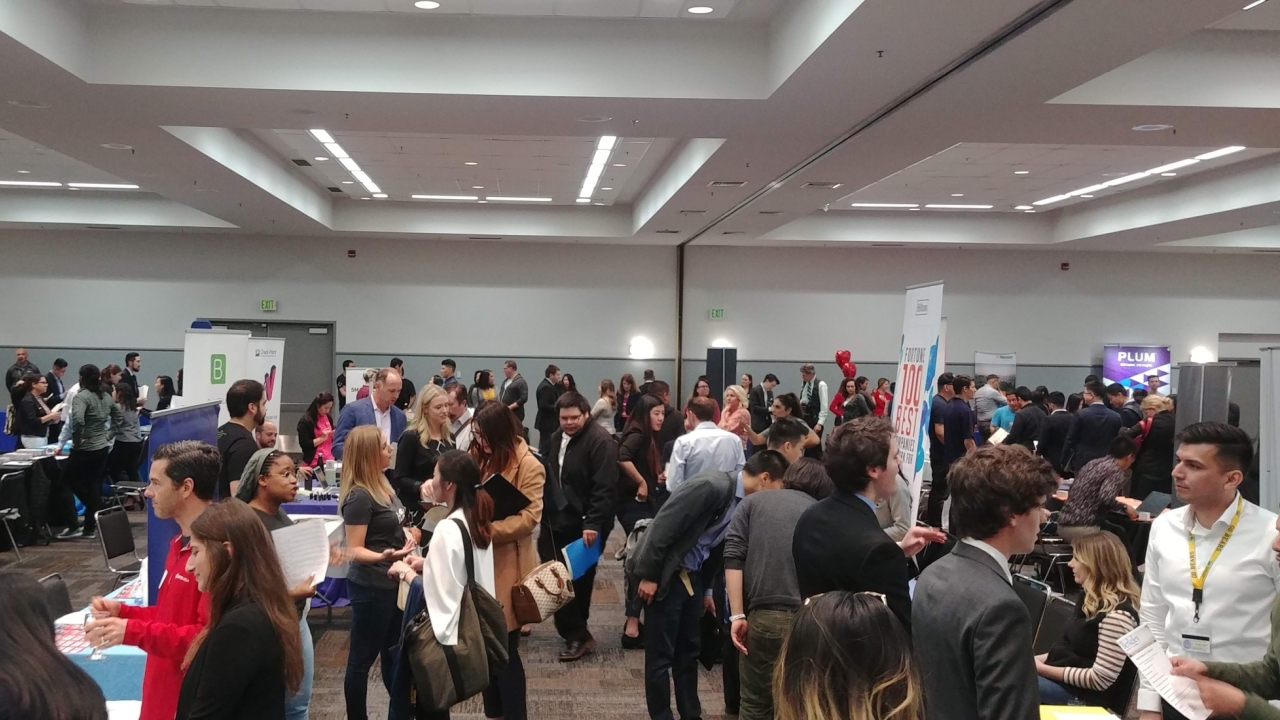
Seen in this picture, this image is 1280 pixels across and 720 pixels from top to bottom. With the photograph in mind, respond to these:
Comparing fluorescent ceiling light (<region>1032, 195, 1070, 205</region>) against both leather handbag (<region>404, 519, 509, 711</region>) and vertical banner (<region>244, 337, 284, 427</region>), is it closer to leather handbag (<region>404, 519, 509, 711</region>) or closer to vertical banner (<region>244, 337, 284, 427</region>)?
vertical banner (<region>244, 337, 284, 427</region>)

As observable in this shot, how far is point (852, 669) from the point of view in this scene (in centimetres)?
148

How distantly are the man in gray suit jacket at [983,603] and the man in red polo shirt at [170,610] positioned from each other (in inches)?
72.6

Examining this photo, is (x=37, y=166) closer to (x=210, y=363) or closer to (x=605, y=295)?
(x=210, y=363)

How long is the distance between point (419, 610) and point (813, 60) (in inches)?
158

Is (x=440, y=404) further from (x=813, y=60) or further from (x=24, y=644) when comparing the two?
(x=24, y=644)

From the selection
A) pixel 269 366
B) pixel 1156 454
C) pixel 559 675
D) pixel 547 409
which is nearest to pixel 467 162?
pixel 269 366

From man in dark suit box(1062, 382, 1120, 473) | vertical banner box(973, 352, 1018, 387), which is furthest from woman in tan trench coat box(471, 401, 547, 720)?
vertical banner box(973, 352, 1018, 387)

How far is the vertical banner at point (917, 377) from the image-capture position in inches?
155

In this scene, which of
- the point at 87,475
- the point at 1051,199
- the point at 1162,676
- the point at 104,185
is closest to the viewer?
the point at 1162,676

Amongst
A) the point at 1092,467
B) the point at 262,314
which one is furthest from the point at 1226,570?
the point at 262,314

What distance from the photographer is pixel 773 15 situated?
6340 mm

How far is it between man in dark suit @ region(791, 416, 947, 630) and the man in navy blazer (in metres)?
3.92

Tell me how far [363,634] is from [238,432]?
1394 millimetres

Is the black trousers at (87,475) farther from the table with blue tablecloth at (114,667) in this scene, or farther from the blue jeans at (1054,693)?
the blue jeans at (1054,693)
